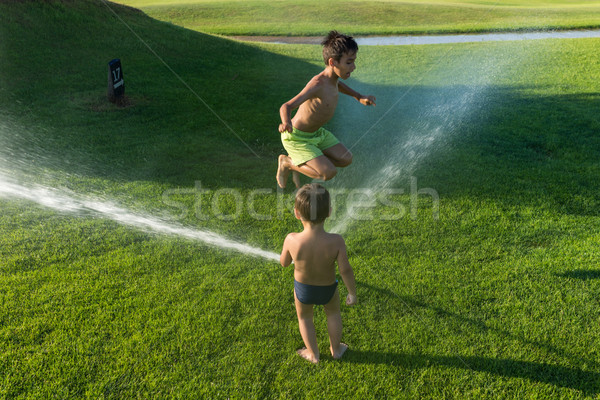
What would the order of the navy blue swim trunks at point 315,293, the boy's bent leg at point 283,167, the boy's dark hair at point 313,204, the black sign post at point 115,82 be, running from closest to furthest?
1. the boy's dark hair at point 313,204
2. the navy blue swim trunks at point 315,293
3. the boy's bent leg at point 283,167
4. the black sign post at point 115,82

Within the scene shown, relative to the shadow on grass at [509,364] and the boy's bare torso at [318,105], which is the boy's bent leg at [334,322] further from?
the boy's bare torso at [318,105]

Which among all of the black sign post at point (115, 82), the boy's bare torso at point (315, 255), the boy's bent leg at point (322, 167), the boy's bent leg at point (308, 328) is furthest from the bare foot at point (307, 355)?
the black sign post at point (115, 82)

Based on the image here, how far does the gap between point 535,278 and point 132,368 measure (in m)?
3.76

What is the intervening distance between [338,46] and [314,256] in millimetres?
2148

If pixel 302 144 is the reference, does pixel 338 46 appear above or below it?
above

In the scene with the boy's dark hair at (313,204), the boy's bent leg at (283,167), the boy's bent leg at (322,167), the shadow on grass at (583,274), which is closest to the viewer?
the boy's dark hair at (313,204)

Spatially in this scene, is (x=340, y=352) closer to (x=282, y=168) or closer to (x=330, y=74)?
(x=282, y=168)

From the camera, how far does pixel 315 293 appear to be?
3.21 meters

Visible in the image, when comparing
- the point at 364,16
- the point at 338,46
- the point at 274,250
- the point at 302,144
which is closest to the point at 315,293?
the point at 274,250

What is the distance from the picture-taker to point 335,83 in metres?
4.64

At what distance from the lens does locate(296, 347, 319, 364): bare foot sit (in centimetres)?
347

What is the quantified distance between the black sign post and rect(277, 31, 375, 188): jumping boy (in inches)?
226

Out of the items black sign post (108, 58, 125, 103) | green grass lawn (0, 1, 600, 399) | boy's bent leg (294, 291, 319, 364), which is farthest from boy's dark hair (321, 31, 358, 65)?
black sign post (108, 58, 125, 103)

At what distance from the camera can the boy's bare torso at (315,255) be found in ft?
10.1
